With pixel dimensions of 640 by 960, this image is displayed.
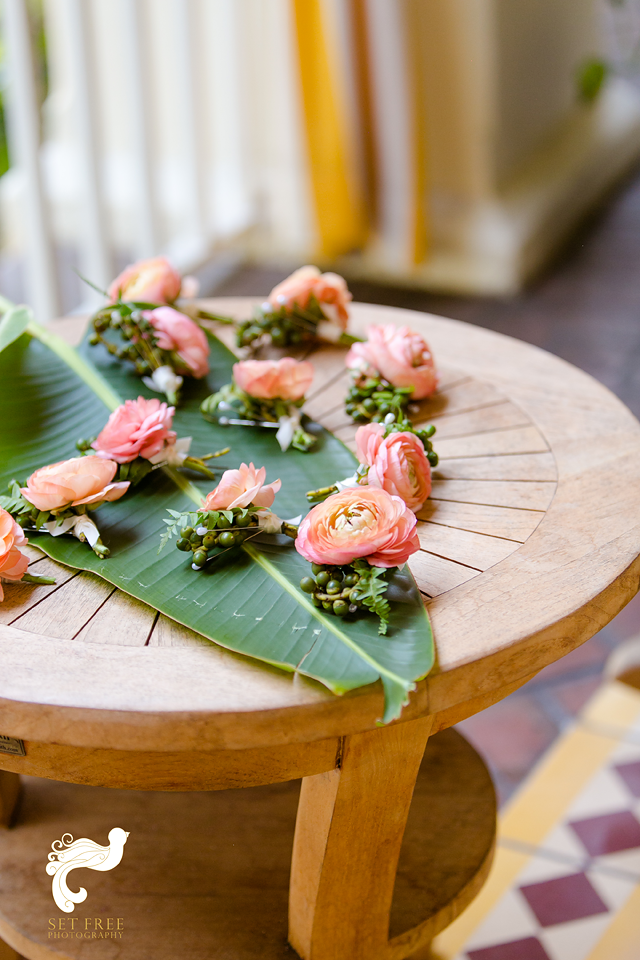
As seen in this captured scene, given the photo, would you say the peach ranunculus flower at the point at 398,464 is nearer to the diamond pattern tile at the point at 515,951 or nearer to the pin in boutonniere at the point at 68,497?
the pin in boutonniere at the point at 68,497

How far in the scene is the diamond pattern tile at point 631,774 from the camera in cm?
151

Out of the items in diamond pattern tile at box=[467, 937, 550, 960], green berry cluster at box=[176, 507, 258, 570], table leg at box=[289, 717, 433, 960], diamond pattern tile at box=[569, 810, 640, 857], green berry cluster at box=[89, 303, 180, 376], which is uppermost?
green berry cluster at box=[89, 303, 180, 376]

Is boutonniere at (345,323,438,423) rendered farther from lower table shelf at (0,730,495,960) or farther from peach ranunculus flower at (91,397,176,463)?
lower table shelf at (0,730,495,960)

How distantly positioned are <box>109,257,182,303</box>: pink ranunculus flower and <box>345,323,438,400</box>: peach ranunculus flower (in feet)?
0.85

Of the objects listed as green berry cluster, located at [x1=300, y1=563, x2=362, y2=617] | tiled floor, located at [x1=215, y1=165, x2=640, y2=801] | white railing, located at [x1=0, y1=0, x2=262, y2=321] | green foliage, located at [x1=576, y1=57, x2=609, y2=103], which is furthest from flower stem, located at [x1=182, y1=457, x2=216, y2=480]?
green foliage, located at [x1=576, y1=57, x2=609, y2=103]

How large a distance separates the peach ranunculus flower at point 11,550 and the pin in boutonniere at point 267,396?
31cm

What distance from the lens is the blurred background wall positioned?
298 centimetres

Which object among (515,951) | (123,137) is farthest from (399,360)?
(123,137)

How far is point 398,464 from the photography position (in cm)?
86

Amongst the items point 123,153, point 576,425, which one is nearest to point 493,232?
point 123,153

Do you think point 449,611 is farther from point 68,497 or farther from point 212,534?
point 68,497

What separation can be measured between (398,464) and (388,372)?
0.26 meters

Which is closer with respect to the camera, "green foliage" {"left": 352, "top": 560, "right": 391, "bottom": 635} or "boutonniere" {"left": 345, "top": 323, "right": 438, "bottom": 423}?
"green foliage" {"left": 352, "top": 560, "right": 391, "bottom": 635}

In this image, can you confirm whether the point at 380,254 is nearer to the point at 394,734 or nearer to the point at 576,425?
the point at 576,425
